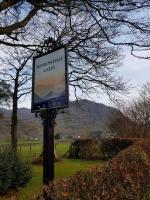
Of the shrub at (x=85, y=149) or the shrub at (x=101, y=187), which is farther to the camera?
the shrub at (x=85, y=149)

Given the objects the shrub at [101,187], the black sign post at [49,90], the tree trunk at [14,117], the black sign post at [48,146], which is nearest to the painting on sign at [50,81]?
the black sign post at [49,90]

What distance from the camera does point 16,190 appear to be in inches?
616

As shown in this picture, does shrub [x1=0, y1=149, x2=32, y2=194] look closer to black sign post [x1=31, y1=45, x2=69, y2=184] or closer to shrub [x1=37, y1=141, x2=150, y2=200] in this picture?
black sign post [x1=31, y1=45, x2=69, y2=184]

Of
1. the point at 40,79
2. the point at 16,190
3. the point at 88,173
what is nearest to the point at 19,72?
the point at 16,190

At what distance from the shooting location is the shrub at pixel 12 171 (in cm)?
1488

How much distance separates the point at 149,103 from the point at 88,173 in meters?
59.6

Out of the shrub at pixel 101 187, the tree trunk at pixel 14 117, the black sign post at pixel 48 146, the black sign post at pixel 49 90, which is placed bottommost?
the shrub at pixel 101 187

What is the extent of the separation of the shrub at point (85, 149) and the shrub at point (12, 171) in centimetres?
2190

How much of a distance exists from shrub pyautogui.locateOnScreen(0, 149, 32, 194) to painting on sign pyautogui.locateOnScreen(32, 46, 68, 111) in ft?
19.0

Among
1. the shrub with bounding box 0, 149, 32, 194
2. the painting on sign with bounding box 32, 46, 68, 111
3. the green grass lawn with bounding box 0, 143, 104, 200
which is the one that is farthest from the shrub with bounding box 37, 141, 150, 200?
the shrub with bounding box 0, 149, 32, 194

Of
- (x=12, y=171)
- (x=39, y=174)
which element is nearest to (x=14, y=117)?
(x=39, y=174)

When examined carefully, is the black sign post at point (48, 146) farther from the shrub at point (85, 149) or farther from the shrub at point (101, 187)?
the shrub at point (85, 149)

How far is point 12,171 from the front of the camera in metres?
15.3

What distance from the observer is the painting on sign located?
8.80 meters
